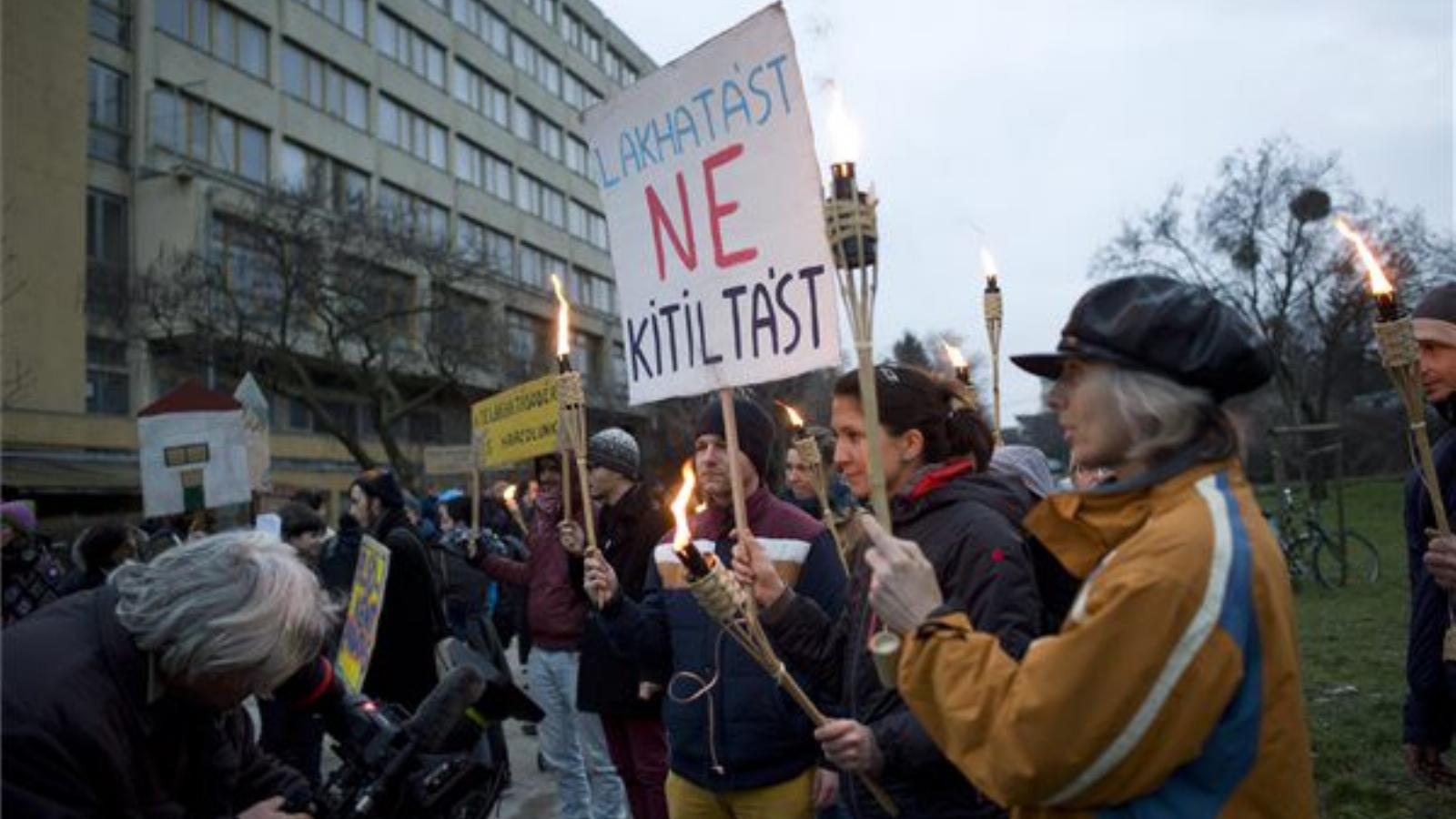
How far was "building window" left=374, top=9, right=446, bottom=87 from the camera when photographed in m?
44.5

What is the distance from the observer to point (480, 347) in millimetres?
30422

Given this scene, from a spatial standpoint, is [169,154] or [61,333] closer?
[61,333]

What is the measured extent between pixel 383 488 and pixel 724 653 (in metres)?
3.59

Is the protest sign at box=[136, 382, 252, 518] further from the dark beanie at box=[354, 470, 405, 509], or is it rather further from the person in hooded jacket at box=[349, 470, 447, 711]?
the person in hooded jacket at box=[349, 470, 447, 711]

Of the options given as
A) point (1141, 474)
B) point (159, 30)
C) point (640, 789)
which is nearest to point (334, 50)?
point (159, 30)

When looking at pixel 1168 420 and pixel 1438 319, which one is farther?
pixel 1438 319

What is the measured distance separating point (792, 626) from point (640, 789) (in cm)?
214

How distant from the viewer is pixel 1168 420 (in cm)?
192

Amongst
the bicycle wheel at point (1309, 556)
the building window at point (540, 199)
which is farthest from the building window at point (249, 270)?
the building window at point (540, 199)

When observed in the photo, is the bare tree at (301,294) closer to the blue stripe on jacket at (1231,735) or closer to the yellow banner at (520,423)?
the yellow banner at (520,423)

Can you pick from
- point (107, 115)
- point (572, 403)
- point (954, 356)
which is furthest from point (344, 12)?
point (954, 356)

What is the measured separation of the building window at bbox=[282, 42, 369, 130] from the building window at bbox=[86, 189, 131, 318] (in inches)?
346

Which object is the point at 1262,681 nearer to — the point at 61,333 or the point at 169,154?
the point at 61,333

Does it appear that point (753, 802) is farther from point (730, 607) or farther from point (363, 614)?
point (363, 614)
